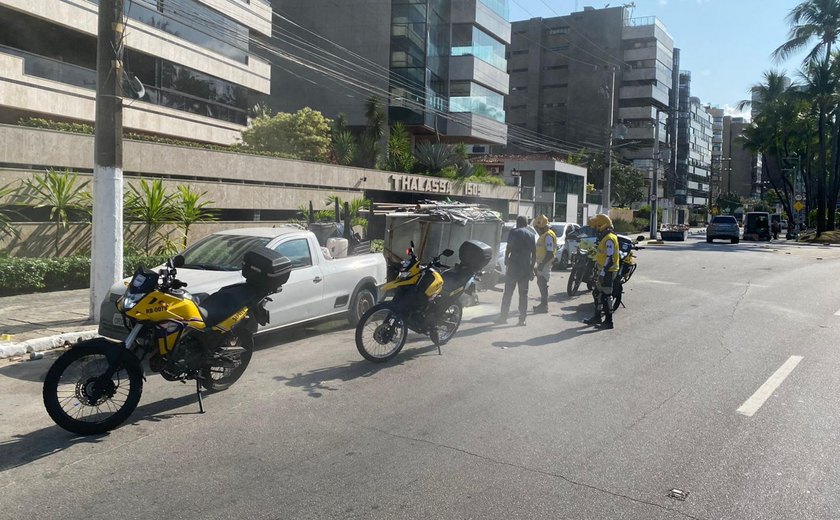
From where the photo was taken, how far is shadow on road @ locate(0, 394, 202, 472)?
484 cm

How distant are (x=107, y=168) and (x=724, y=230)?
39320 millimetres

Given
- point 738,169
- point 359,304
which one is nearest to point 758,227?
point 359,304

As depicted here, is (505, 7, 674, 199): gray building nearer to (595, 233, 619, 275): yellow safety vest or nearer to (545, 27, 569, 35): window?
(545, 27, 569, 35): window

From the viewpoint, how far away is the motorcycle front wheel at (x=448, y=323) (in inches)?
350

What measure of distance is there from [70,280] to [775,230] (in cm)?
5252

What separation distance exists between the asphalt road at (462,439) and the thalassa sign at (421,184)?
69.6 ft

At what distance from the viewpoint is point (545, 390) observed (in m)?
6.88

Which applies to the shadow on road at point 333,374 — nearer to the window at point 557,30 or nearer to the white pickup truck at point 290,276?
the white pickup truck at point 290,276

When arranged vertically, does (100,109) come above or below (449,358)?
above

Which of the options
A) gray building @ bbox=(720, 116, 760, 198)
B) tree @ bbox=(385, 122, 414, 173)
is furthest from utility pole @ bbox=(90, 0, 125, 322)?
gray building @ bbox=(720, 116, 760, 198)

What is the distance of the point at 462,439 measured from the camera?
5.38m

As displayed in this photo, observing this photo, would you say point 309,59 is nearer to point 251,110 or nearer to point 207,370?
point 251,110

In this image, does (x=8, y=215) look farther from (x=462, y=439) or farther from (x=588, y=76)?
(x=588, y=76)

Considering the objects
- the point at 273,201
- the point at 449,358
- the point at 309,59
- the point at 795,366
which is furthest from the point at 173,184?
the point at 309,59
